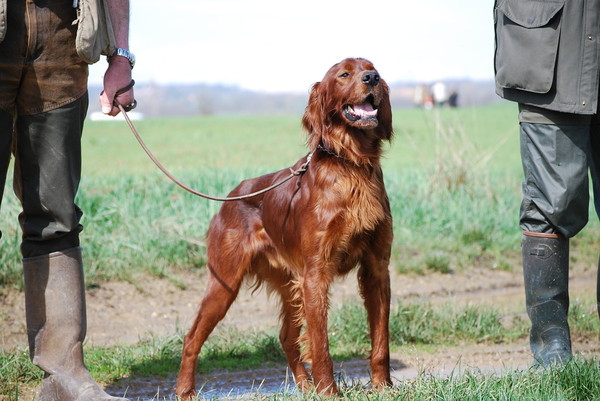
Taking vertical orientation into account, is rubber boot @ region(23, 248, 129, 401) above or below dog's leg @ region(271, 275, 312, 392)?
above

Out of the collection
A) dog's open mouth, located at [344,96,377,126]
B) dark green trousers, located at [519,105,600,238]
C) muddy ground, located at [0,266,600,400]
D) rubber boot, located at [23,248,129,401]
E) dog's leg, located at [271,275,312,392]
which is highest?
dog's open mouth, located at [344,96,377,126]

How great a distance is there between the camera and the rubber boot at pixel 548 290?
3.78 metres

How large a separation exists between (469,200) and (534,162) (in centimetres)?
456

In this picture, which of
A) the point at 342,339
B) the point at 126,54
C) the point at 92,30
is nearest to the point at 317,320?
the point at 342,339

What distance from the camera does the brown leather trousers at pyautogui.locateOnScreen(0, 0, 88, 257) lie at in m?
3.03

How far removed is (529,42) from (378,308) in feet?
4.69

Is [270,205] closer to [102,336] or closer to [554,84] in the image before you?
[554,84]

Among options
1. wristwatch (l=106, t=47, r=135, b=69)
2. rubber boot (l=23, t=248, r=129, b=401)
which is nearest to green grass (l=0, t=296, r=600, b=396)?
rubber boot (l=23, t=248, r=129, b=401)

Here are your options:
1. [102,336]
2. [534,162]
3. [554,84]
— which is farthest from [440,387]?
[102,336]

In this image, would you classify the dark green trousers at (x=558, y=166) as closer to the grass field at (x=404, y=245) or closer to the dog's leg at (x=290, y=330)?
the grass field at (x=404, y=245)

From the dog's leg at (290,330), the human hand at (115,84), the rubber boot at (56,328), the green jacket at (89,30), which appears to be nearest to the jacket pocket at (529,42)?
the dog's leg at (290,330)

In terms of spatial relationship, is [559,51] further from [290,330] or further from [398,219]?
[398,219]

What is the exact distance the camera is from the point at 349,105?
3.70 meters

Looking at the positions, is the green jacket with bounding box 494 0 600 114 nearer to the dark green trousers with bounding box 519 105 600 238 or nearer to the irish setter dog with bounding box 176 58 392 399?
the dark green trousers with bounding box 519 105 600 238
